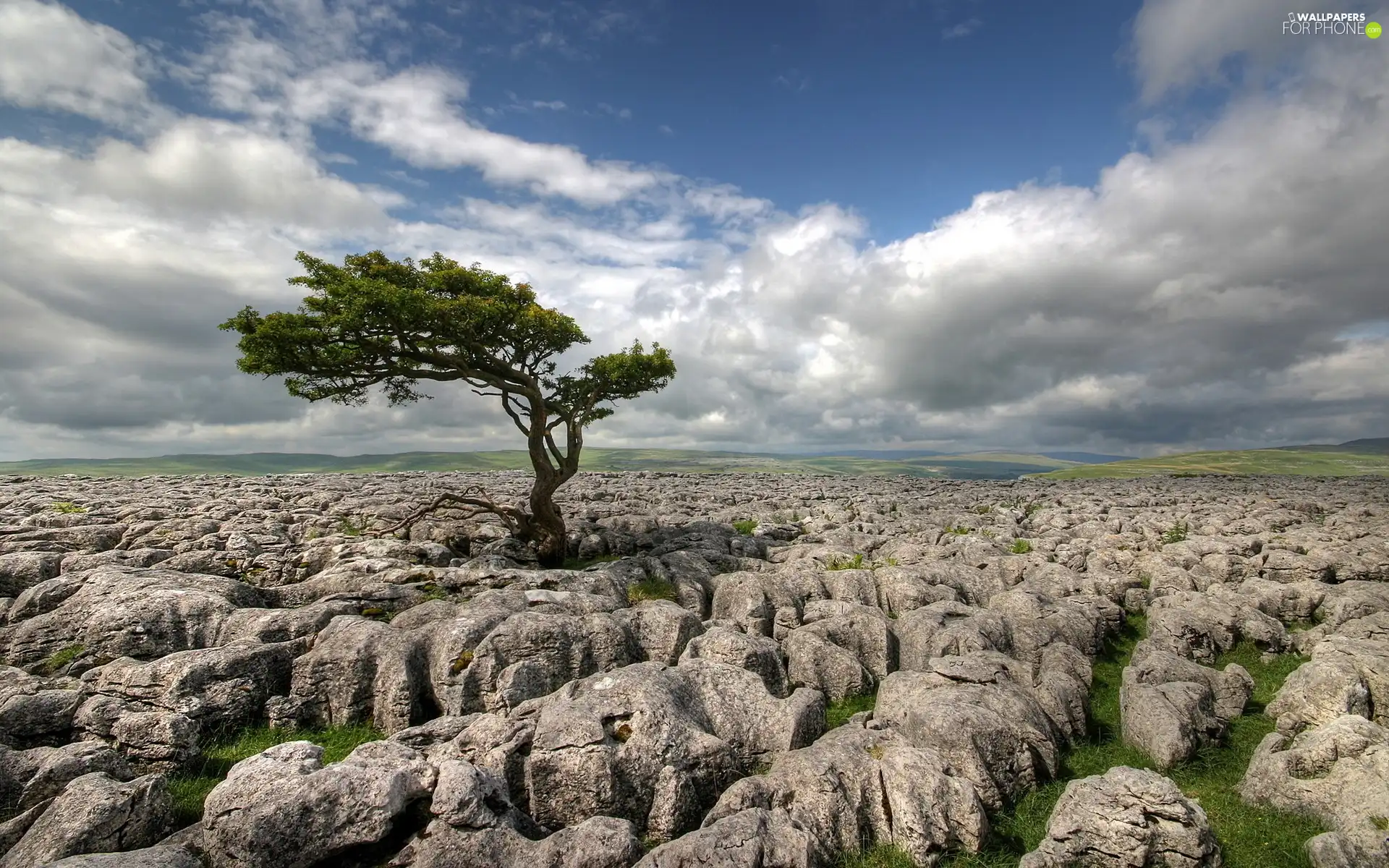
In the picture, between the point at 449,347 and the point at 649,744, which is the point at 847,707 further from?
the point at 449,347

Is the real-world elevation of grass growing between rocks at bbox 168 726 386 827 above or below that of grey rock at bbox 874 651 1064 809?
below

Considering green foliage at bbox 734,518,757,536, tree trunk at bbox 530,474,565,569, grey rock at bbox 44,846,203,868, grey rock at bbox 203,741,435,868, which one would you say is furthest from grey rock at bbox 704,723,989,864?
green foliage at bbox 734,518,757,536

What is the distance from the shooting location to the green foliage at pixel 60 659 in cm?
2075

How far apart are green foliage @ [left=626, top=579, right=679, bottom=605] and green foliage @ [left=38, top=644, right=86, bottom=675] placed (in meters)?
20.7

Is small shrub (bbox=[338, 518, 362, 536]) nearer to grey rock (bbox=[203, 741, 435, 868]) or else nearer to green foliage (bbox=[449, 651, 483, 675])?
green foliage (bbox=[449, 651, 483, 675])

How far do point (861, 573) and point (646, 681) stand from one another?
1867 centimetres

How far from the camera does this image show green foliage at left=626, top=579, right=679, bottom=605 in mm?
31062

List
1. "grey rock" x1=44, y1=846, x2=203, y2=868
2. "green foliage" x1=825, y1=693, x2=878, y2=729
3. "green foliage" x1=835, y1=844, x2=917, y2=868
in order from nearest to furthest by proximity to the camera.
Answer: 1. "grey rock" x1=44, y1=846, x2=203, y2=868
2. "green foliage" x1=835, y1=844, x2=917, y2=868
3. "green foliage" x1=825, y1=693, x2=878, y2=729

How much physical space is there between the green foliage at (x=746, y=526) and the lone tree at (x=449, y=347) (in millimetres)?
16524

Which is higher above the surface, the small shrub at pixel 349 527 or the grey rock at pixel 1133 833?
the small shrub at pixel 349 527

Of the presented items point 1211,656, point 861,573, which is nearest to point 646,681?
point 861,573

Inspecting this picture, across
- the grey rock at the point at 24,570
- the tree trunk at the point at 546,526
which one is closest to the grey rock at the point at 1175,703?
the tree trunk at the point at 546,526

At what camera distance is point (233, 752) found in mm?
18141

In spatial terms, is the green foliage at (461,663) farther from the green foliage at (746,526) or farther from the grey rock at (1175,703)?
the green foliage at (746,526)
